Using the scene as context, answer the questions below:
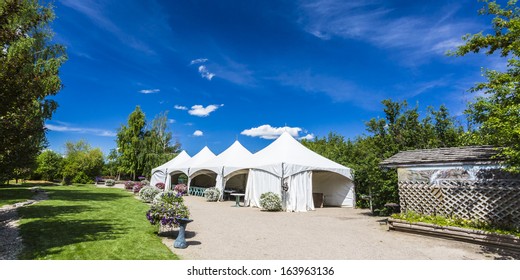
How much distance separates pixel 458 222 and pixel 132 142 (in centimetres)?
3581

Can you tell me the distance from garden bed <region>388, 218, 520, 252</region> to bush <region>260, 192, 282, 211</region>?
19.8 feet

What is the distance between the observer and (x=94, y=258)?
5.01 m

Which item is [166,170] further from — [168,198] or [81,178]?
[168,198]

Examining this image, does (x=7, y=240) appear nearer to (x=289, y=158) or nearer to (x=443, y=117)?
(x=289, y=158)

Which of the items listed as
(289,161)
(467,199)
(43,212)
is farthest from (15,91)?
(467,199)

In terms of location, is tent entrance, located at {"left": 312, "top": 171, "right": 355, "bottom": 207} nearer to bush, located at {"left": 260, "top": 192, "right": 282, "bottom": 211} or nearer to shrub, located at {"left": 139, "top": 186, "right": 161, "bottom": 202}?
bush, located at {"left": 260, "top": 192, "right": 282, "bottom": 211}

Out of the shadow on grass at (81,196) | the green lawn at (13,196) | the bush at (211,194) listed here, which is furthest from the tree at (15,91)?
the bush at (211,194)

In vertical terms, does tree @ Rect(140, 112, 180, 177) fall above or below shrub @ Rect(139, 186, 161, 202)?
above

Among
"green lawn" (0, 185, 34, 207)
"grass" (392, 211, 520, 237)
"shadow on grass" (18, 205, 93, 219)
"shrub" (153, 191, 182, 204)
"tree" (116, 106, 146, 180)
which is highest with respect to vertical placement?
"tree" (116, 106, 146, 180)

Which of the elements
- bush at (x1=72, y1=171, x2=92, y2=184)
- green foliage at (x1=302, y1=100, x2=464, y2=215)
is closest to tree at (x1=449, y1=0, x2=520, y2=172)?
green foliage at (x1=302, y1=100, x2=464, y2=215)

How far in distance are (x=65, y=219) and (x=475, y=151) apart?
44.3ft

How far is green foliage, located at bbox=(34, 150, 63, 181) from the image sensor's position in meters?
30.5

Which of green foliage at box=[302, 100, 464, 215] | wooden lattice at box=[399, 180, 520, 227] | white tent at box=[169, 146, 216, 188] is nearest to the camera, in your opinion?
wooden lattice at box=[399, 180, 520, 227]
